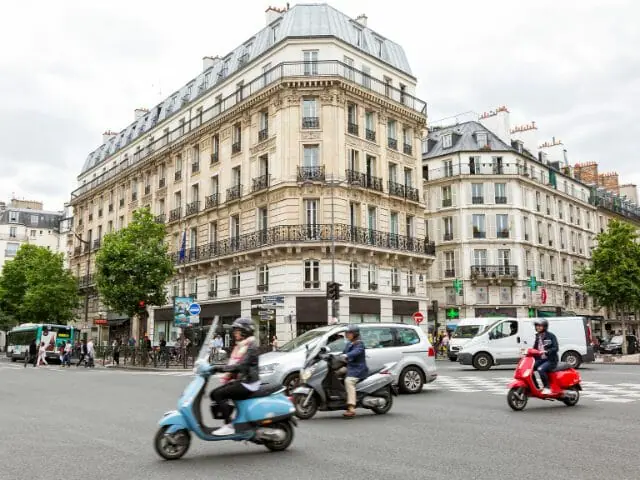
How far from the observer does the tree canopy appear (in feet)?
105

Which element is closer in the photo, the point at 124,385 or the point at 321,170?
the point at 124,385

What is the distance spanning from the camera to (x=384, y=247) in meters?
32.5

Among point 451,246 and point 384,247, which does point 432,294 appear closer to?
point 451,246

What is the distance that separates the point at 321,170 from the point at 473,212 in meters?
19.2

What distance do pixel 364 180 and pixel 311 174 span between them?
3083 mm

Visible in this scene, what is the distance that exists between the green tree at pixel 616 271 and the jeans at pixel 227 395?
33213 millimetres

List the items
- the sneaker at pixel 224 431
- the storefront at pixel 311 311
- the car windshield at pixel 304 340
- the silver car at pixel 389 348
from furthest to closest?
1. the storefront at pixel 311 311
2. the car windshield at pixel 304 340
3. the silver car at pixel 389 348
4. the sneaker at pixel 224 431

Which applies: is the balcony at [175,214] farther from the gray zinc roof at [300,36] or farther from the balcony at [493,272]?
the balcony at [493,272]

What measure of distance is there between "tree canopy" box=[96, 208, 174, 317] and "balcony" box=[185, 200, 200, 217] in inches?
195

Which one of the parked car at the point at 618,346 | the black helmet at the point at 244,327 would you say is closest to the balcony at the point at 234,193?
the parked car at the point at 618,346

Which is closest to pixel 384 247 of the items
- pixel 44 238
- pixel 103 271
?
pixel 103 271

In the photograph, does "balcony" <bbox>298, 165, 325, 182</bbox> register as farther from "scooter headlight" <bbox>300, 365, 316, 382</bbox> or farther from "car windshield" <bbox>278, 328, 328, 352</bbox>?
"scooter headlight" <bbox>300, 365, 316, 382</bbox>

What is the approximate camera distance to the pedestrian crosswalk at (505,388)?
13195 mm

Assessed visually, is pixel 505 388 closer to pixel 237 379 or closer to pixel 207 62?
pixel 237 379
